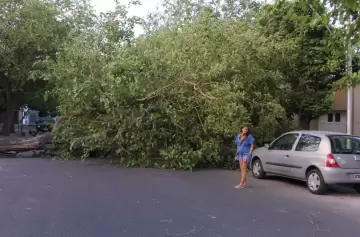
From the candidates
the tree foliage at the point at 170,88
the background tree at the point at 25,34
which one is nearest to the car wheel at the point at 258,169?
the tree foliage at the point at 170,88

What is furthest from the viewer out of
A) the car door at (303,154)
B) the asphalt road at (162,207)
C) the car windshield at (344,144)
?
the car door at (303,154)

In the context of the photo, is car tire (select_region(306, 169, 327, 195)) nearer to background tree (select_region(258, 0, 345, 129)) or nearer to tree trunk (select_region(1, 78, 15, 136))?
background tree (select_region(258, 0, 345, 129))

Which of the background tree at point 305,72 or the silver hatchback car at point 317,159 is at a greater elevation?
the background tree at point 305,72

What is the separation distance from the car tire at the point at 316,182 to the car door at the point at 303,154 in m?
0.18

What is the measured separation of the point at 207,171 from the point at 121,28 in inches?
241

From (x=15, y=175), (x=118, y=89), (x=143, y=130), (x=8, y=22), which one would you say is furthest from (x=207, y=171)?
(x=8, y=22)

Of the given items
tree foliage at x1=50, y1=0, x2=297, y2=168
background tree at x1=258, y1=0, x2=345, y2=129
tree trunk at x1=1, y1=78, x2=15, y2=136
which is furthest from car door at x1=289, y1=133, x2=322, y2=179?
tree trunk at x1=1, y1=78, x2=15, y2=136

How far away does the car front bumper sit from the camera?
9.62 metres

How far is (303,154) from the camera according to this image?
10500 millimetres

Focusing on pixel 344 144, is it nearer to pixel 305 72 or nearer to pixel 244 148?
pixel 244 148

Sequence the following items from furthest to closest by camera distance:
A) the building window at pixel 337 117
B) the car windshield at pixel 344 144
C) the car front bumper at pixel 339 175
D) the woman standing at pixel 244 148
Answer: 1. the building window at pixel 337 117
2. the woman standing at pixel 244 148
3. the car windshield at pixel 344 144
4. the car front bumper at pixel 339 175

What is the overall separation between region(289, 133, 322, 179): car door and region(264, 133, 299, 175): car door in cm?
20

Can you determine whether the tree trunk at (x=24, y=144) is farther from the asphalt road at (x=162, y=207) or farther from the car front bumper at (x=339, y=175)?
the car front bumper at (x=339, y=175)

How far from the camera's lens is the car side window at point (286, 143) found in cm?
1123
